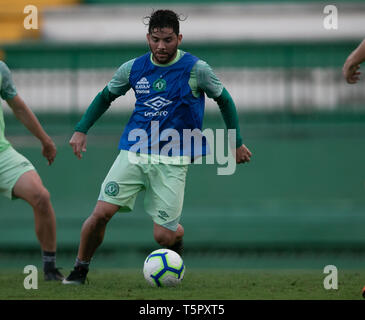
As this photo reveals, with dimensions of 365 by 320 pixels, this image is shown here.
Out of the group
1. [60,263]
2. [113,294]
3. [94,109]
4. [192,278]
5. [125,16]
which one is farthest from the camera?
[125,16]

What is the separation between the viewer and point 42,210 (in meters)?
7.37

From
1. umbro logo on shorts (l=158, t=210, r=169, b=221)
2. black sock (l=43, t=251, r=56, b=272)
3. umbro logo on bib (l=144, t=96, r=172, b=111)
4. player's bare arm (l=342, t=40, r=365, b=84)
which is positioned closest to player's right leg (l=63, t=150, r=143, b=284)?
umbro logo on shorts (l=158, t=210, r=169, b=221)

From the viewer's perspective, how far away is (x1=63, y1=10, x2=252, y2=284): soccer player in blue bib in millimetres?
6883

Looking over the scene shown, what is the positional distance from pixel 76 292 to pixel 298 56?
527 centimetres

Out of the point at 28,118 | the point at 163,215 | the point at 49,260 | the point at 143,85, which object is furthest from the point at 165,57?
the point at 49,260

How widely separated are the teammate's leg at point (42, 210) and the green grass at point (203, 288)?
16cm

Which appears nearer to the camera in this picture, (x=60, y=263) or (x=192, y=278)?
(x=192, y=278)

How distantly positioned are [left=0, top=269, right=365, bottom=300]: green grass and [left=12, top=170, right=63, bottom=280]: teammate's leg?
162mm

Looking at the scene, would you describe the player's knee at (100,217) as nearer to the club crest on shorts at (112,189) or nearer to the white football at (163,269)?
the club crest on shorts at (112,189)

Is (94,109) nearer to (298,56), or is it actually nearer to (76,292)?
(76,292)

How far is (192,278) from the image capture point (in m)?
7.86

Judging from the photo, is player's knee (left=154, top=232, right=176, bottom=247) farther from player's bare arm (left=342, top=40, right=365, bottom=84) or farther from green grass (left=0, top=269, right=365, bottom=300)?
player's bare arm (left=342, top=40, right=365, bottom=84)

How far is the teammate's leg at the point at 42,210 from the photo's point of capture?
732cm

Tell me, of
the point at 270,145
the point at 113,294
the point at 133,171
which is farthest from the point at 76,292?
the point at 270,145
